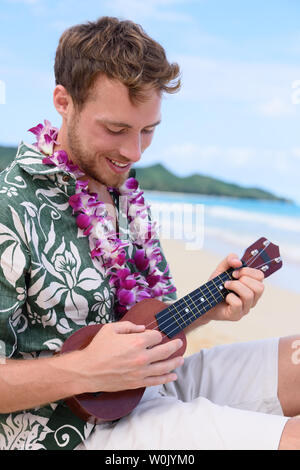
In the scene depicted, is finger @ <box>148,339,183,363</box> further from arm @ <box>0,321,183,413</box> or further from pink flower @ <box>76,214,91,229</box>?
pink flower @ <box>76,214,91,229</box>

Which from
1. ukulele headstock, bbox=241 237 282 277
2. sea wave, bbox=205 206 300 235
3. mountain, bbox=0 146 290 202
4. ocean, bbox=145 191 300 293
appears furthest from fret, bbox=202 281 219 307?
mountain, bbox=0 146 290 202

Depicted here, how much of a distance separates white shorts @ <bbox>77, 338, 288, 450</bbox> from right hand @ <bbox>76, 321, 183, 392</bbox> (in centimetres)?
9

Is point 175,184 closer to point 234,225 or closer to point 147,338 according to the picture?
point 234,225

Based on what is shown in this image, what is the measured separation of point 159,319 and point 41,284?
0.99 feet

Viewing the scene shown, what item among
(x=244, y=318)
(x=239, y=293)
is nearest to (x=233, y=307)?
(x=239, y=293)

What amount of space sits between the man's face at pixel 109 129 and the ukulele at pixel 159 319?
0.36 m

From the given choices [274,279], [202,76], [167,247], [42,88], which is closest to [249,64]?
[202,76]

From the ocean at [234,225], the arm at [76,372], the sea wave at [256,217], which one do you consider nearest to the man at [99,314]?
the arm at [76,372]

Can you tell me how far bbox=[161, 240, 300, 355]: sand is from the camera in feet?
10.4

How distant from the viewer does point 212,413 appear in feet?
3.53

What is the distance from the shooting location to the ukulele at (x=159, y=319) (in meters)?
1.10

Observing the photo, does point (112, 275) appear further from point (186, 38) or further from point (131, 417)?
point (186, 38)

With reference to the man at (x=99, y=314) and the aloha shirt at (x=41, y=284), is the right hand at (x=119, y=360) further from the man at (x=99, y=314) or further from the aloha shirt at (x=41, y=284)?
the aloha shirt at (x=41, y=284)
